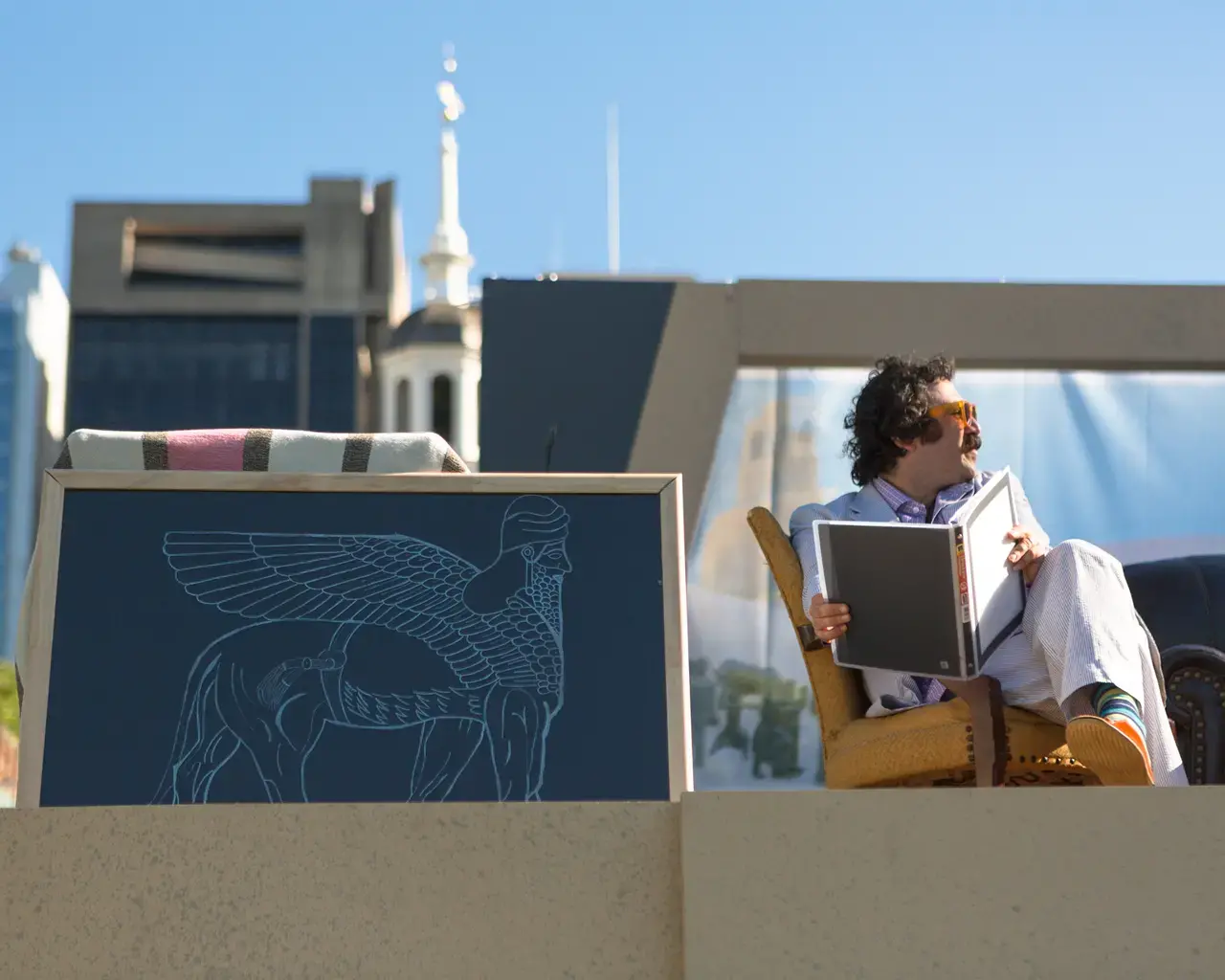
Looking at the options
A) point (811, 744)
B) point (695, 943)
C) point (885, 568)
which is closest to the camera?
point (695, 943)

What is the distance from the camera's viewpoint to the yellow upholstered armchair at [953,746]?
271 centimetres

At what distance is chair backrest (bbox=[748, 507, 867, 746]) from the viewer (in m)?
2.95

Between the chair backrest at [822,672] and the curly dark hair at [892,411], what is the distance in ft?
0.92

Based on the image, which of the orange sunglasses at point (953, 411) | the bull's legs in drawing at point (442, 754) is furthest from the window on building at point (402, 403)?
the bull's legs in drawing at point (442, 754)

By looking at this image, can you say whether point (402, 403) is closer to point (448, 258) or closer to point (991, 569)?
point (448, 258)

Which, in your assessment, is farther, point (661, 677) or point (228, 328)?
point (228, 328)

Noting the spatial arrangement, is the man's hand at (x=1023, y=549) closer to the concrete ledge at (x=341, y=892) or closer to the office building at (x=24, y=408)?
the concrete ledge at (x=341, y=892)

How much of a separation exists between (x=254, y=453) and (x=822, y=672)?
1041 millimetres

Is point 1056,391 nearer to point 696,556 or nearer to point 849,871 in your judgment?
point 696,556

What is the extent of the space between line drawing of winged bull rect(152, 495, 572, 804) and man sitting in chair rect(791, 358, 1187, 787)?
53 cm

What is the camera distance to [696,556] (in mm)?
5645

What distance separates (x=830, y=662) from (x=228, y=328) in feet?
Answer: 177

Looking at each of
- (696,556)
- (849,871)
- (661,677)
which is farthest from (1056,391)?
(849,871)

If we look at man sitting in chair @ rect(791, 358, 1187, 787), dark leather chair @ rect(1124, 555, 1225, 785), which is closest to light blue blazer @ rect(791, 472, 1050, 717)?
man sitting in chair @ rect(791, 358, 1187, 787)
